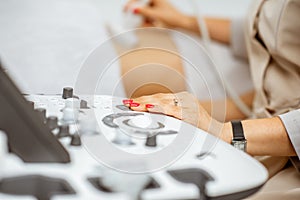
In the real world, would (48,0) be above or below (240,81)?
above

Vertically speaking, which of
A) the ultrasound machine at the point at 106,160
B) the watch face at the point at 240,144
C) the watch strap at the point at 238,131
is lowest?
the watch face at the point at 240,144

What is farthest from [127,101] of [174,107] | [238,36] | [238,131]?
[238,36]

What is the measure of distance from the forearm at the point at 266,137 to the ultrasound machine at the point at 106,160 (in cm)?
15

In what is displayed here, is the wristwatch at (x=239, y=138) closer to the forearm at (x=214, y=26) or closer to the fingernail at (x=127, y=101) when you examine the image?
the fingernail at (x=127, y=101)

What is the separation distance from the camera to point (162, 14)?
1.32 meters

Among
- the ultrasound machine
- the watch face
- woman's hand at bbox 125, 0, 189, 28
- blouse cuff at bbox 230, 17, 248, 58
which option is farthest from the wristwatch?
woman's hand at bbox 125, 0, 189, 28

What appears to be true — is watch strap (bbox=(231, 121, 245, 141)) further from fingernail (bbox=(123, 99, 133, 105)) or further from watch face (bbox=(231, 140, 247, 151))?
fingernail (bbox=(123, 99, 133, 105))

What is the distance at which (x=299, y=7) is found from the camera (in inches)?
35.0

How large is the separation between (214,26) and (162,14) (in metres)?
0.15

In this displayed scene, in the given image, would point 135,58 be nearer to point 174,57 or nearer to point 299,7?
point 174,57

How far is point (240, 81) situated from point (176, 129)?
71 centimetres

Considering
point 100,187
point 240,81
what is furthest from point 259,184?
point 240,81

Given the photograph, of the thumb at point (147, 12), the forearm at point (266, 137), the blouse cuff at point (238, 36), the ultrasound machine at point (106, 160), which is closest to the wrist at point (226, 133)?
the forearm at point (266, 137)

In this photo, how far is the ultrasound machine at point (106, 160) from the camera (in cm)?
47
